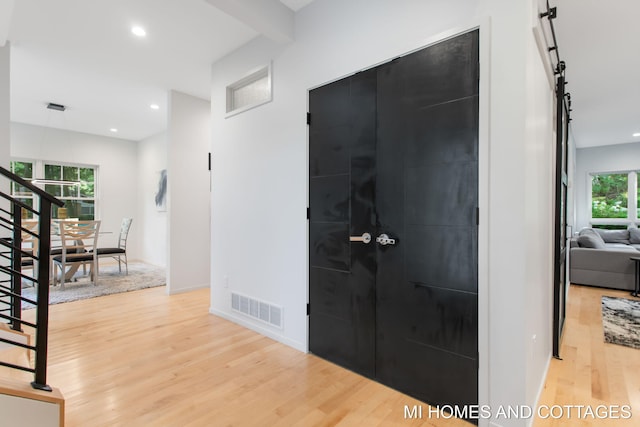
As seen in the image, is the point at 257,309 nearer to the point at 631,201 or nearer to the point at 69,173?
the point at 69,173

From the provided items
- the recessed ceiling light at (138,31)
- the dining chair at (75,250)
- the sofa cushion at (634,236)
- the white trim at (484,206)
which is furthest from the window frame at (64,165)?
the sofa cushion at (634,236)

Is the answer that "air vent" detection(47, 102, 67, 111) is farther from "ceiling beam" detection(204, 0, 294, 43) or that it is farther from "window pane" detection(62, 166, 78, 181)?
"ceiling beam" detection(204, 0, 294, 43)

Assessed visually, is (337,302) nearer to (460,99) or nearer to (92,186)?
(460,99)

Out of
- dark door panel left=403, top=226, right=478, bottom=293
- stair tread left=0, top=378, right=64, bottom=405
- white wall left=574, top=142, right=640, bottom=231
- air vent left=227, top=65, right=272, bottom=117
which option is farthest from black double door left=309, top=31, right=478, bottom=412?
white wall left=574, top=142, right=640, bottom=231

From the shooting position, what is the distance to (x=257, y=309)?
305cm

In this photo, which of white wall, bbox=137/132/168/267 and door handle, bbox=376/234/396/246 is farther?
white wall, bbox=137/132/168/267

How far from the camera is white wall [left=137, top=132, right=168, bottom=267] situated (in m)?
6.62

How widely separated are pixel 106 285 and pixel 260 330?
3324mm

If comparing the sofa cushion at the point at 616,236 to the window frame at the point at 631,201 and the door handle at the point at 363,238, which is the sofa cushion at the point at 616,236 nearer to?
the window frame at the point at 631,201

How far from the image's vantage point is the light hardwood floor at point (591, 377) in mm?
1788

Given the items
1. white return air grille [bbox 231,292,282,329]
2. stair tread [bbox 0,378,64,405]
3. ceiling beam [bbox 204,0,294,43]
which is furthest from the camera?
white return air grille [bbox 231,292,282,329]

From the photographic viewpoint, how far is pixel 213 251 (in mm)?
3703

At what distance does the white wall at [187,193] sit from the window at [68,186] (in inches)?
149

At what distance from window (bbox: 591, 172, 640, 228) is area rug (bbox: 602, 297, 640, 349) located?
4442 millimetres
